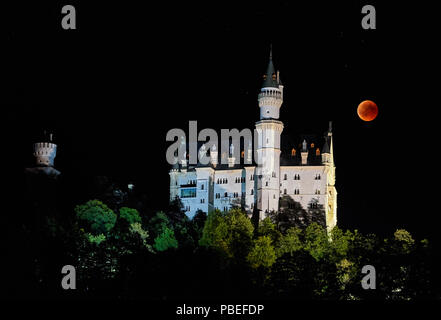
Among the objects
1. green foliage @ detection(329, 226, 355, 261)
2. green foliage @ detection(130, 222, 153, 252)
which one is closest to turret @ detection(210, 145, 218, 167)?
green foliage @ detection(130, 222, 153, 252)

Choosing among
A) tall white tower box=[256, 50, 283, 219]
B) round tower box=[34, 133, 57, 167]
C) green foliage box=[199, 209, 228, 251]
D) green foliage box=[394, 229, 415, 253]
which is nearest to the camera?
green foliage box=[394, 229, 415, 253]

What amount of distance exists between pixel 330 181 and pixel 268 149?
8.62 m

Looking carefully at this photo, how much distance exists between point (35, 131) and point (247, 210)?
86.6 ft

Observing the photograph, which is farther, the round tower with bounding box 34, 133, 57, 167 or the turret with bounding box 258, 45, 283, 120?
the turret with bounding box 258, 45, 283, 120

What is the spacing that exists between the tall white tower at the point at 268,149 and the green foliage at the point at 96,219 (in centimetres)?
2267

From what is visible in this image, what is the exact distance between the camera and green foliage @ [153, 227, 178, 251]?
9808 cm

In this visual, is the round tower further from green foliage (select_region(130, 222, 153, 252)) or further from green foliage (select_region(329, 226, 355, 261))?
green foliage (select_region(329, 226, 355, 261))

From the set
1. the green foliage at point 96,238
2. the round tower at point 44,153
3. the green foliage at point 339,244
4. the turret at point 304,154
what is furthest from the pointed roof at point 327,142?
the green foliage at point 96,238

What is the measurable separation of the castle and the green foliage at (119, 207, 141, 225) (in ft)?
53.6
